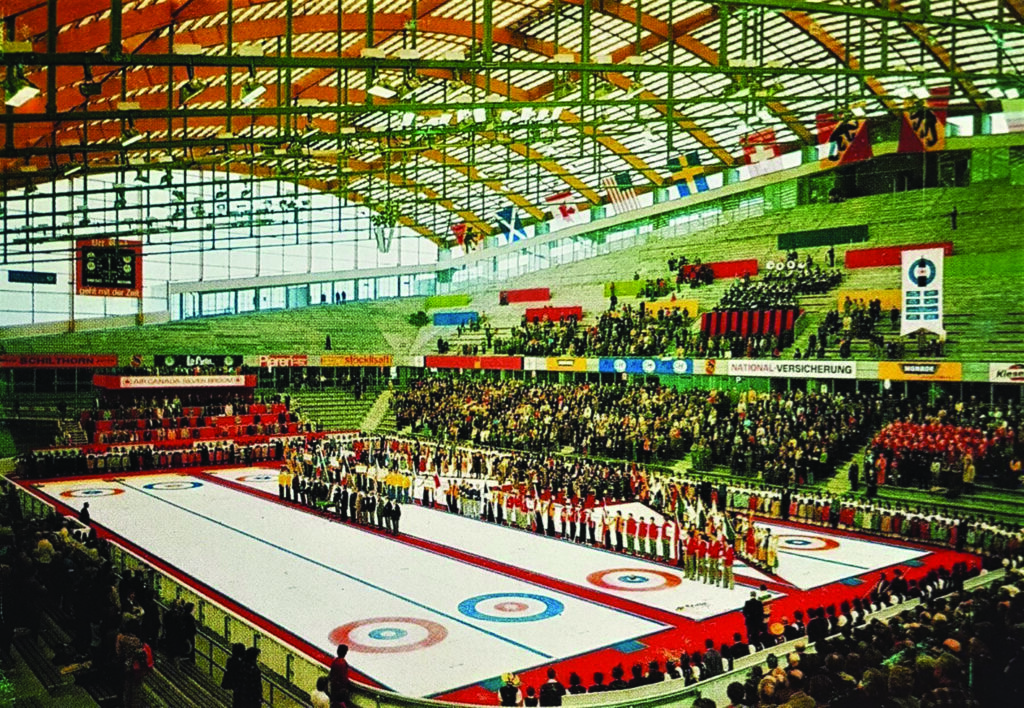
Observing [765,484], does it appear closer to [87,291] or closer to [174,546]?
[174,546]

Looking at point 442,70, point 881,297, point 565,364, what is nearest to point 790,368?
point 881,297

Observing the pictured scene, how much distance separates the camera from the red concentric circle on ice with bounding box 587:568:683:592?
18.5 metres

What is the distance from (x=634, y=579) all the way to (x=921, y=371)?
14964 mm

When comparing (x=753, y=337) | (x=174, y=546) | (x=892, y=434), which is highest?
(x=753, y=337)

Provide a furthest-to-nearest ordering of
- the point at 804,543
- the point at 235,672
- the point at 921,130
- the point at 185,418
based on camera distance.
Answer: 1. the point at 185,418
2. the point at 921,130
3. the point at 804,543
4. the point at 235,672

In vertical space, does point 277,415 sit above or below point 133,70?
below

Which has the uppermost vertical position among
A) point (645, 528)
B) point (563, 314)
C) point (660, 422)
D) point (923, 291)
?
point (563, 314)

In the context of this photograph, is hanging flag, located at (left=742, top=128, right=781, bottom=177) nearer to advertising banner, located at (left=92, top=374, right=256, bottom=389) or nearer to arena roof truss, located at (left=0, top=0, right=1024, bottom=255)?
arena roof truss, located at (left=0, top=0, right=1024, bottom=255)

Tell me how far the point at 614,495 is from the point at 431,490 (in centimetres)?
616

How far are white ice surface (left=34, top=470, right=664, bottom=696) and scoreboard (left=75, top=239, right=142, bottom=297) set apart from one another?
514 inches

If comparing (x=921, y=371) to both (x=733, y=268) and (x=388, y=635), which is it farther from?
(x=388, y=635)

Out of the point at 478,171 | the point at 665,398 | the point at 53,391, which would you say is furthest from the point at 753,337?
the point at 53,391

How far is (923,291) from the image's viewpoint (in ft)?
83.4

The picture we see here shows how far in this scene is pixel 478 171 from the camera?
4788 cm
